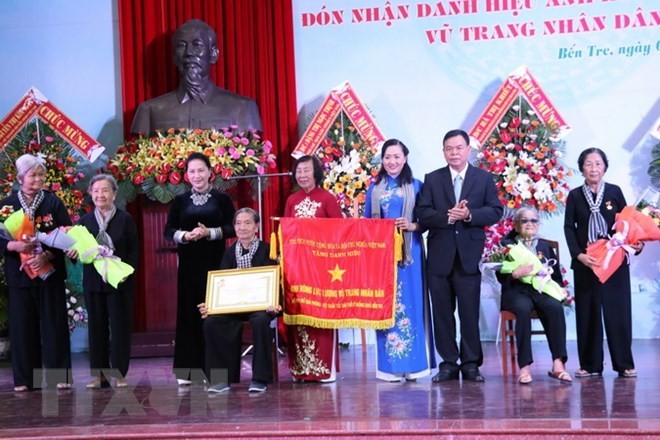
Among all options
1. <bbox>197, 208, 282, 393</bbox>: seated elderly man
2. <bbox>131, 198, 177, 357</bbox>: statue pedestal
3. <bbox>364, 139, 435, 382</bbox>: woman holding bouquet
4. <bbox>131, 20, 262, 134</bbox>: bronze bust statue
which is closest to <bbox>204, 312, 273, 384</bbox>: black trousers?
<bbox>197, 208, 282, 393</bbox>: seated elderly man

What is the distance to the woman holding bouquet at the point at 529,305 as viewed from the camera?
16.0 ft

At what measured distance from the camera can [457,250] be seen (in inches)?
192

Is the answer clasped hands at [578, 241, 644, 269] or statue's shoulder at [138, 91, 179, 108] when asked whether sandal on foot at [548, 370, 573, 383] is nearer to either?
clasped hands at [578, 241, 644, 269]

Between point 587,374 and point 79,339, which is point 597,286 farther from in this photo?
point 79,339

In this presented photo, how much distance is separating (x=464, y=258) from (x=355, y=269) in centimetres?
58

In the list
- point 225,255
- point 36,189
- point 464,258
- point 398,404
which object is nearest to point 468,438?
point 398,404

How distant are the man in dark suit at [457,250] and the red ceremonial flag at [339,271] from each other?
0.74ft

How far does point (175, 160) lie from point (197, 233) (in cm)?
151

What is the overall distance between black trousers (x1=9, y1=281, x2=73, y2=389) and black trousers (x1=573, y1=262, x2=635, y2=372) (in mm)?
2840

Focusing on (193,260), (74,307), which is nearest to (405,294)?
(193,260)

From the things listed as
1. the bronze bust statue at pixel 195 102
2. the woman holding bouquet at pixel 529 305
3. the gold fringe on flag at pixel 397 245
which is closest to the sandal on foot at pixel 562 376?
the woman holding bouquet at pixel 529 305

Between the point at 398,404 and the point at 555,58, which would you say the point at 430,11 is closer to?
the point at 555,58

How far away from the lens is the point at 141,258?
6945mm

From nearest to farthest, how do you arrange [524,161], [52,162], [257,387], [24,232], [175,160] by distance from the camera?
[257,387] → [24,232] → [175,160] → [524,161] → [52,162]
